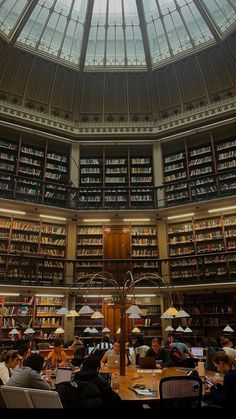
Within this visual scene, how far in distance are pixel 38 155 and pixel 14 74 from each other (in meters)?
2.76

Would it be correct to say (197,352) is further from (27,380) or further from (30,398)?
(30,398)

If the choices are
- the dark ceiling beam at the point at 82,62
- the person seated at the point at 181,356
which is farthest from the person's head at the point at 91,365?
the dark ceiling beam at the point at 82,62

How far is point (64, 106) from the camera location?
11531 millimetres

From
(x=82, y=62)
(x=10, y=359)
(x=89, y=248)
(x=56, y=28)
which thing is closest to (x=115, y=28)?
(x=82, y=62)

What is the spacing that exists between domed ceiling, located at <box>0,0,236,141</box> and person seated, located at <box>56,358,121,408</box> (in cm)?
965

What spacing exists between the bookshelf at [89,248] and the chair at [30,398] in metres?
7.28

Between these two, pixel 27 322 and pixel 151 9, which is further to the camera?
pixel 151 9

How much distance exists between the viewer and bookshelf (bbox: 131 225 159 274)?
391 inches

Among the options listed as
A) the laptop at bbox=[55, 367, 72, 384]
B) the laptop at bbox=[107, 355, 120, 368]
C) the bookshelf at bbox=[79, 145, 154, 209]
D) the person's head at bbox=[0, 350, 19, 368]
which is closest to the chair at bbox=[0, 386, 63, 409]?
the laptop at bbox=[55, 367, 72, 384]

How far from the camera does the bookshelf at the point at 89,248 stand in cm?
997

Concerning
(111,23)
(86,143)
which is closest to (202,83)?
(111,23)

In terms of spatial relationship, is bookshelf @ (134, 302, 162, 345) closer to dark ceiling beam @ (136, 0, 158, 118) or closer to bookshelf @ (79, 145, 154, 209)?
bookshelf @ (79, 145, 154, 209)

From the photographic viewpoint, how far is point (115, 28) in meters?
10.8

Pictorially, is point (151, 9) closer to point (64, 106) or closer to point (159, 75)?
point (159, 75)
